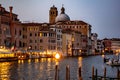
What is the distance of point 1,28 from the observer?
155 feet

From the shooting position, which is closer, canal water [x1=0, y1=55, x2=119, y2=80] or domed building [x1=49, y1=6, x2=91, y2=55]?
canal water [x1=0, y1=55, x2=119, y2=80]

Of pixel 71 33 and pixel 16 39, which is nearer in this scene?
pixel 16 39

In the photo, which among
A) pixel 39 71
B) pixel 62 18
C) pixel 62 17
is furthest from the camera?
pixel 62 17

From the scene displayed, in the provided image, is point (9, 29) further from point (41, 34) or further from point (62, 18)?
point (62, 18)

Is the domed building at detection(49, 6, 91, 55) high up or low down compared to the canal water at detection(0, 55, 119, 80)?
up

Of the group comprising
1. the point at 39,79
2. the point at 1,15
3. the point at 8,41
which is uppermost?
the point at 1,15

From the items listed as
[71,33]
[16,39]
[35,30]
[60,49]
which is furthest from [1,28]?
[71,33]

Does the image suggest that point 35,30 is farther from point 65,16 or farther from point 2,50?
point 65,16

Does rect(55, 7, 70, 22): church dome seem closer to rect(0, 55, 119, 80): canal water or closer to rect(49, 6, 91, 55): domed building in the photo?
rect(49, 6, 91, 55): domed building

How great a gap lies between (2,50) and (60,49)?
67.1 ft

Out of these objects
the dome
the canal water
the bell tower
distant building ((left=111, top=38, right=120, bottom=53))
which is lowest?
the canal water

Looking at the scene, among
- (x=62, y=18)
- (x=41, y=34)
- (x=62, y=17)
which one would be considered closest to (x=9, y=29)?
(x=41, y=34)

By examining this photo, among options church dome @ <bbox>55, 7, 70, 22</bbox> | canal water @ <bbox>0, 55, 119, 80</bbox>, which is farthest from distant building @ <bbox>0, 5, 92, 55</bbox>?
canal water @ <bbox>0, 55, 119, 80</bbox>

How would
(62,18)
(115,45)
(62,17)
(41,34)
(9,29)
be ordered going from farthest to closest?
(115,45) → (62,17) → (62,18) → (41,34) → (9,29)
